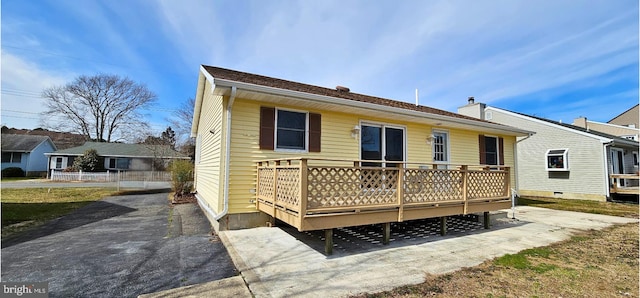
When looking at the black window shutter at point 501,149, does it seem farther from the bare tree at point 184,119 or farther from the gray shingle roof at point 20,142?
the gray shingle roof at point 20,142

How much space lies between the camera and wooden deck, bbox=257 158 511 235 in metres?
4.23

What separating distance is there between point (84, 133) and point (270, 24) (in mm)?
35190

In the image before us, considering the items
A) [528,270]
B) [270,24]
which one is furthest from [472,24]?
[528,270]

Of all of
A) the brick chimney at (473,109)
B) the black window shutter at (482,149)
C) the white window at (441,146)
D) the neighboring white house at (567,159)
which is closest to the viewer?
Result: the white window at (441,146)

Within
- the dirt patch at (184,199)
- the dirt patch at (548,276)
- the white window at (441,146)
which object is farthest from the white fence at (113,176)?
the dirt patch at (548,276)

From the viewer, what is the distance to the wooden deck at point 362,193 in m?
4.23

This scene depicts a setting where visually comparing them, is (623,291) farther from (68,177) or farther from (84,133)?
(84,133)

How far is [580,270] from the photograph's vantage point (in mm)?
3777

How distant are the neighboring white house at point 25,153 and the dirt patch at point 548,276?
1574 inches

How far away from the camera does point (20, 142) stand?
2881 centimetres

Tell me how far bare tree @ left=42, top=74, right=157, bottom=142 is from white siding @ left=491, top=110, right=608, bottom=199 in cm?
3718

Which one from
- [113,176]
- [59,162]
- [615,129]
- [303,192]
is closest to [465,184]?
[303,192]

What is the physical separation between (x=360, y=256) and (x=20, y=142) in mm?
41033

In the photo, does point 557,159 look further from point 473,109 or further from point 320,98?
point 320,98
